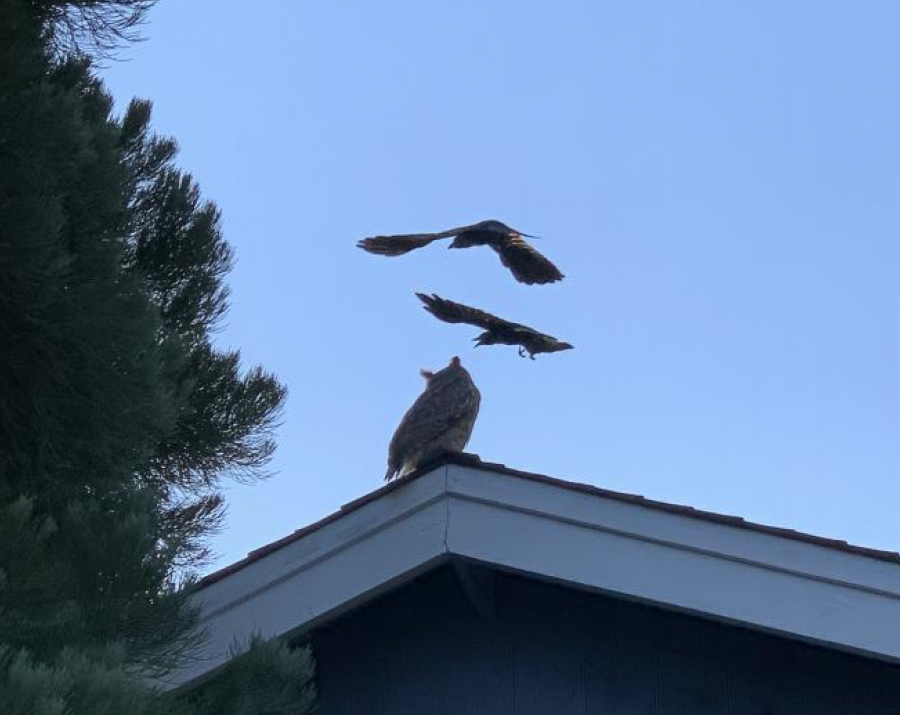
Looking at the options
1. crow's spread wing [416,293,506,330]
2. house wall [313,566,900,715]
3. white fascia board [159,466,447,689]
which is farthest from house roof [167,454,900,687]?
crow's spread wing [416,293,506,330]

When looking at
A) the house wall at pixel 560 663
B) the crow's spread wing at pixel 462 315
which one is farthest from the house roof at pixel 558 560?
the crow's spread wing at pixel 462 315

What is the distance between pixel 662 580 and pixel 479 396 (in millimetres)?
2938

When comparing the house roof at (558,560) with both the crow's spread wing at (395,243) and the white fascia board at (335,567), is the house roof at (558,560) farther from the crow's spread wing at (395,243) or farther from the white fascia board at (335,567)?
the crow's spread wing at (395,243)

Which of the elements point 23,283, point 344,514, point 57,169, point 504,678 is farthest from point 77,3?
point 504,678

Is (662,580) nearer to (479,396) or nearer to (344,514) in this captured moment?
(344,514)

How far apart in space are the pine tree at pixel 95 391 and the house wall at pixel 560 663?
734mm

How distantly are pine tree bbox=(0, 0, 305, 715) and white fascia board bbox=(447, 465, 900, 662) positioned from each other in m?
0.90

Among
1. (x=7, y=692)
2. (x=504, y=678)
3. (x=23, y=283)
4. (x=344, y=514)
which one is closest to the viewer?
(x=7, y=692)

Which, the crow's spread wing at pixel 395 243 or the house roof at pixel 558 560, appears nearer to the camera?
the house roof at pixel 558 560

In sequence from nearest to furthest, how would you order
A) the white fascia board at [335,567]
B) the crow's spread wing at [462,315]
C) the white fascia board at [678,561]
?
the white fascia board at [678,561]
the white fascia board at [335,567]
the crow's spread wing at [462,315]

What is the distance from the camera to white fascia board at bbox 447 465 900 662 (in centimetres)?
354

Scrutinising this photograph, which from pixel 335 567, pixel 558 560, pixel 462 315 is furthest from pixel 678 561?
pixel 462 315

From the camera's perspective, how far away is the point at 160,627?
379cm

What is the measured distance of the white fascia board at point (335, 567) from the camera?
397 cm
